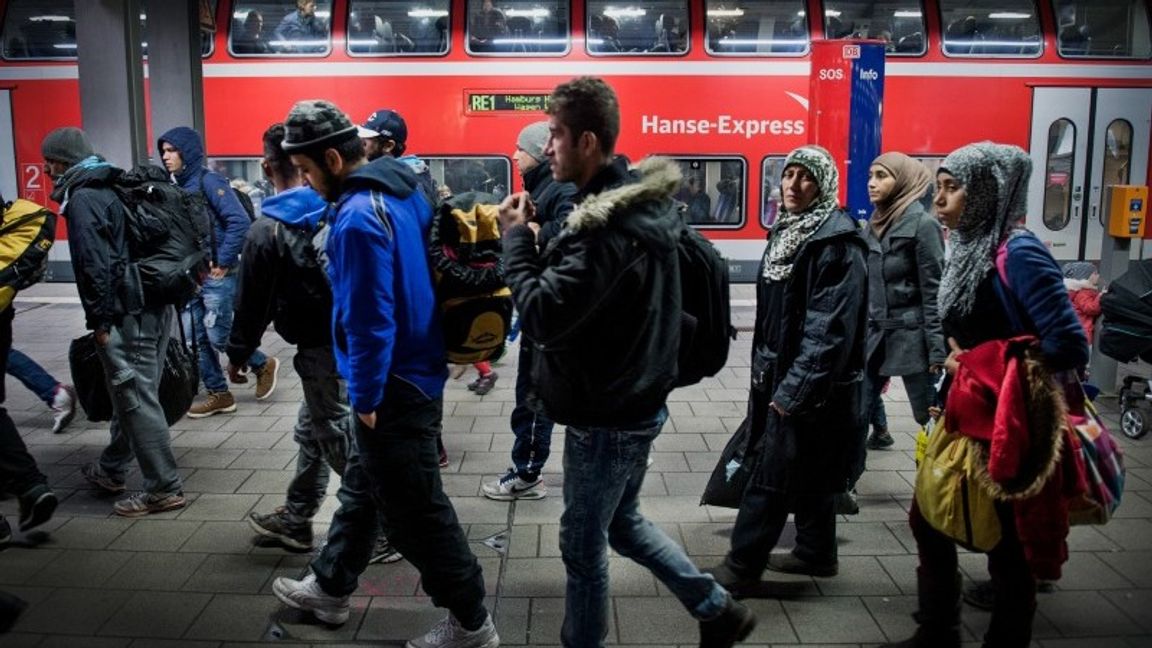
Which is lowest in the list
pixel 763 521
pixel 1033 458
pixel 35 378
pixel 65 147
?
pixel 35 378

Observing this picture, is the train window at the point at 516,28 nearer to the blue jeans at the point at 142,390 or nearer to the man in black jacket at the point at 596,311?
the blue jeans at the point at 142,390

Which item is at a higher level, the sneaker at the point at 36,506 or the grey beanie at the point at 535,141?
the grey beanie at the point at 535,141

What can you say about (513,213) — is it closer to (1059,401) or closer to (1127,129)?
(1059,401)

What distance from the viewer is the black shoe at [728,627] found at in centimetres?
324

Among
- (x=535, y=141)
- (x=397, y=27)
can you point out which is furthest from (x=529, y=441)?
(x=397, y=27)

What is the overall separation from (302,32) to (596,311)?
9.07 m

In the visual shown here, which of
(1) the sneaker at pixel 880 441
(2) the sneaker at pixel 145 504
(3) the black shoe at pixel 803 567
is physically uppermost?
(3) the black shoe at pixel 803 567

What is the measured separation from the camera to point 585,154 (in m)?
2.81

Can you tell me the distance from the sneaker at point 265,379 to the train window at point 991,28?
26.9 ft

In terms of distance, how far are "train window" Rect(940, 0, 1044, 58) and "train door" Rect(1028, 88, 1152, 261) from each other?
627mm

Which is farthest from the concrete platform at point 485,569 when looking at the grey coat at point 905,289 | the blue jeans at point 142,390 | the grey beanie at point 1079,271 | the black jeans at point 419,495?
the grey beanie at point 1079,271

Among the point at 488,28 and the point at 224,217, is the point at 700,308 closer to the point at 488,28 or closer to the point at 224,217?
the point at 224,217

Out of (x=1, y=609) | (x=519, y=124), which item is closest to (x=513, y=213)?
(x=1, y=609)

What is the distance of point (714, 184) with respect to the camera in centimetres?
1100
